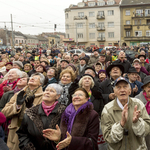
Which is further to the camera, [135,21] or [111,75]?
[135,21]

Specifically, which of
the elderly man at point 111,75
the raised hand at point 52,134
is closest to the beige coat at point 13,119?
the raised hand at point 52,134

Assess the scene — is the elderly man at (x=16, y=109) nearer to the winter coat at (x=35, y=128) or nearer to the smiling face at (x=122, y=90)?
the winter coat at (x=35, y=128)

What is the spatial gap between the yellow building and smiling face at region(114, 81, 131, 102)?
46.4m

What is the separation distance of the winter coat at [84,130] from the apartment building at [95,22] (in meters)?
45.5

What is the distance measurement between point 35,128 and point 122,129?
1.34 metres

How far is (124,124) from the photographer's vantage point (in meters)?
2.40

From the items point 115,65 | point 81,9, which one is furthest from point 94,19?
point 115,65

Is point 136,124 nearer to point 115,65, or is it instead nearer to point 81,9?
point 115,65

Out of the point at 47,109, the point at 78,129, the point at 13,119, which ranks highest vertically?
the point at 47,109

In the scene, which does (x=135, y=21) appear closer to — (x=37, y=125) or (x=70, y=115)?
(x=70, y=115)

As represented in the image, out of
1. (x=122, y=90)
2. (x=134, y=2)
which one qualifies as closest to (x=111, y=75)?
(x=122, y=90)

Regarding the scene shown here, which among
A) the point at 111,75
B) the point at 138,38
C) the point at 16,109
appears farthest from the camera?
the point at 138,38

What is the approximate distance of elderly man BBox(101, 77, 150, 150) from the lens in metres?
2.39

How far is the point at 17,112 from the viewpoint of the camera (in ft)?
11.2
